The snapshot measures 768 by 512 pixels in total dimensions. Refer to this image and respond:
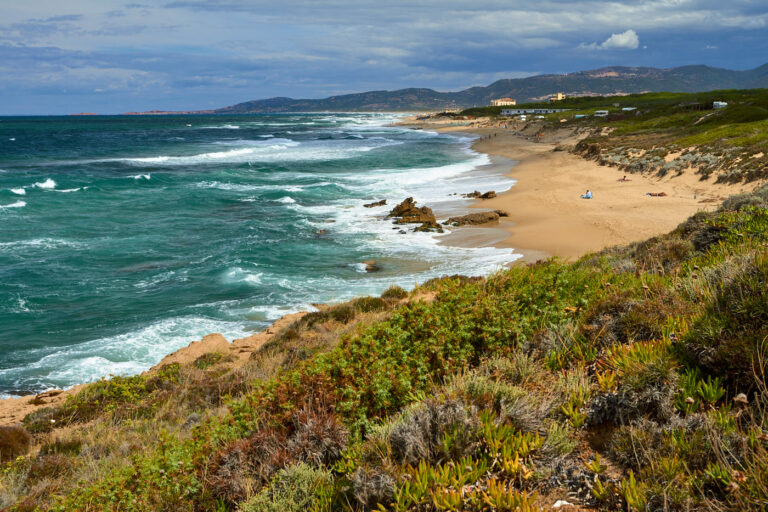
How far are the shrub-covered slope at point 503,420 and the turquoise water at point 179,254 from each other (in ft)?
23.5

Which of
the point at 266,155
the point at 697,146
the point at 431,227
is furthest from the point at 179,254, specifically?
the point at 266,155

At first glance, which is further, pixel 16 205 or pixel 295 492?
pixel 16 205

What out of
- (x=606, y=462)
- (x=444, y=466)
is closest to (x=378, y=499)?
(x=444, y=466)

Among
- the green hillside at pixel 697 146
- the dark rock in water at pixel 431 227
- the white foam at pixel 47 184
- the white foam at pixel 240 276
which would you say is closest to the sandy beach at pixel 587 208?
the green hillside at pixel 697 146

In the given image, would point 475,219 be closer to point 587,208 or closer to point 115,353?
point 587,208

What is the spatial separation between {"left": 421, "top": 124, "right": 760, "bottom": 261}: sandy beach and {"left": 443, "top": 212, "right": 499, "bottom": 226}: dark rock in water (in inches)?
23.5

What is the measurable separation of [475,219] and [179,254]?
13950mm

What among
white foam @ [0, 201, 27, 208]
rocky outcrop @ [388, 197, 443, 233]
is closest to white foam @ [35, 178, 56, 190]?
white foam @ [0, 201, 27, 208]

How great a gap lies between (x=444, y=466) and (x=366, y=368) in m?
1.89

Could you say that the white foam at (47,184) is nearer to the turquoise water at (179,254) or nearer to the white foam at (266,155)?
the turquoise water at (179,254)

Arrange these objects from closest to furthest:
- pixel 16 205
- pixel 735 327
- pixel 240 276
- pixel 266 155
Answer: pixel 735 327
pixel 240 276
pixel 16 205
pixel 266 155

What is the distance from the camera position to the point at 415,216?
2434 cm

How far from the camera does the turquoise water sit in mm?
13422

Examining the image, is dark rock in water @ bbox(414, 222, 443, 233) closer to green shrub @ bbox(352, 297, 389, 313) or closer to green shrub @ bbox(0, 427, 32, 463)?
green shrub @ bbox(352, 297, 389, 313)
